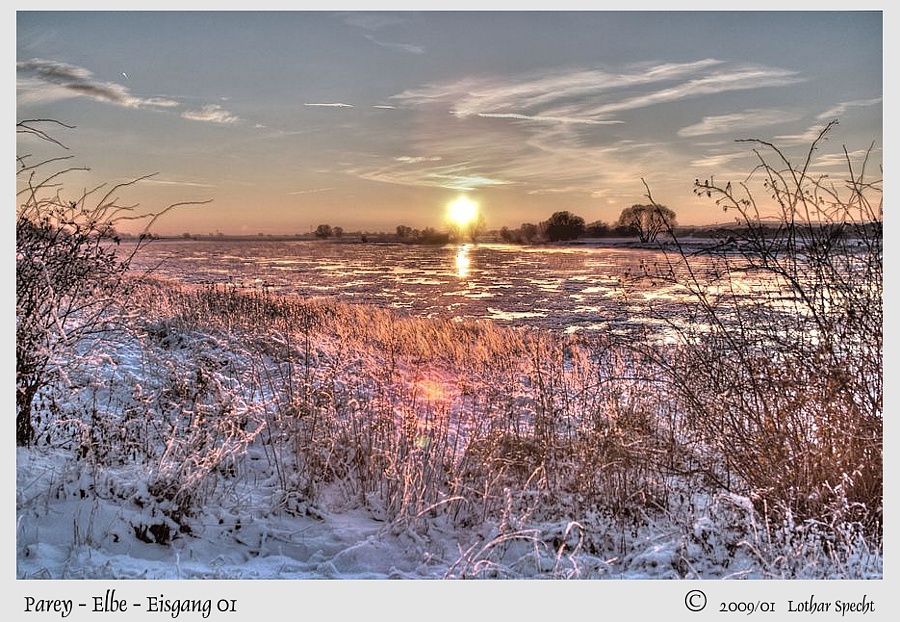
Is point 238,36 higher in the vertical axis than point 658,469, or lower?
higher

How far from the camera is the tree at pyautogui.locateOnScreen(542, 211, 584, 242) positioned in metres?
12.0

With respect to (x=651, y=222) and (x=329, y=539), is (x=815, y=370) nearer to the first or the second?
(x=651, y=222)

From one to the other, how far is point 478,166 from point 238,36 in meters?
3.63

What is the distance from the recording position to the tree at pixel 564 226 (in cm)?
1201

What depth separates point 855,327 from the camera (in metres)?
5.06

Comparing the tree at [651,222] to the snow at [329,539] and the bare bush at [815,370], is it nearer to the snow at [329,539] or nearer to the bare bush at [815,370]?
the bare bush at [815,370]

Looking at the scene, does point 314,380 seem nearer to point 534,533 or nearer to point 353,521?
point 353,521

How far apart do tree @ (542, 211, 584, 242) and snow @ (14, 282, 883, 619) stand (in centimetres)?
708

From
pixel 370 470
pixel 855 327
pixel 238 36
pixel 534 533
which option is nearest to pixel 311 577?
pixel 370 470

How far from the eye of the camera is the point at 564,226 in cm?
1305

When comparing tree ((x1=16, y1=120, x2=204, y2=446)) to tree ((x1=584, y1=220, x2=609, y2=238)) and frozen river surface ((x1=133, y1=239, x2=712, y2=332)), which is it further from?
tree ((x1=584, y1=220, x2=609, y2=238))

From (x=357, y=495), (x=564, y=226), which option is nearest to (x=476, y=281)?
(x=564, y=226)

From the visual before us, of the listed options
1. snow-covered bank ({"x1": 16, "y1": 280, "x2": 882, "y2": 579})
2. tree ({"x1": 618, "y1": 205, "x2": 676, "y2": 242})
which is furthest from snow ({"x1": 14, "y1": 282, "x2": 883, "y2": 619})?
tree ({"x1": 618, "y1": 205, "x2": 676, "y2": 242})

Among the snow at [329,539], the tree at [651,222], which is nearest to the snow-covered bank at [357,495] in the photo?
the snow at [329,539]
